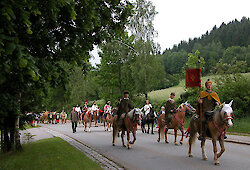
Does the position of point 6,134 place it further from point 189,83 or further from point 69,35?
point 189,83

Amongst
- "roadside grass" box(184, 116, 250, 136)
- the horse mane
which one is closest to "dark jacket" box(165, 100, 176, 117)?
the horse mane

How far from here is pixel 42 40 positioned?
7883 mm

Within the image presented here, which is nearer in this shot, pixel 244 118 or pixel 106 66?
pixel 244 118

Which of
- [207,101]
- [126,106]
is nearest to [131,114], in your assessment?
[126,106]

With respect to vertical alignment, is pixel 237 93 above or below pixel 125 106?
above

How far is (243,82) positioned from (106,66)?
74.0ft

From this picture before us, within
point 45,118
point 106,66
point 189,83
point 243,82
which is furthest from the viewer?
point 45,118

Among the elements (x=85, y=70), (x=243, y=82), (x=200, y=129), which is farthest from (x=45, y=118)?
(x=200, y=129)

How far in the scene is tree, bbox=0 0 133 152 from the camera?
4.84m

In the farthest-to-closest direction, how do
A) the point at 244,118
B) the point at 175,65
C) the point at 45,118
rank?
1. the point at 175,65
2. the point at 45,118
3. the point at 244,118

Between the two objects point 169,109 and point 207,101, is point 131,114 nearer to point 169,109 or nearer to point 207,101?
point 169,109

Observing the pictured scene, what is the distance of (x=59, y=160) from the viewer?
8648mm

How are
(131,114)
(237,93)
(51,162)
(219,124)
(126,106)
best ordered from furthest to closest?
(237,93)
(126,106)
(131,114)
(51,162)
(219,124)

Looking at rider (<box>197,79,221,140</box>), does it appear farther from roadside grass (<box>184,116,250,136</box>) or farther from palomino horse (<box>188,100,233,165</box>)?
roadside grass (<box>184,116,250,136</box>)
